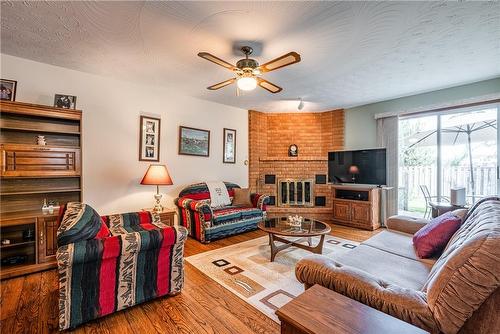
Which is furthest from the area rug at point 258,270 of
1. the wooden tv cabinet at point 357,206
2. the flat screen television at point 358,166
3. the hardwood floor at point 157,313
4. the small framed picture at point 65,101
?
the small framed picture at point 65,101

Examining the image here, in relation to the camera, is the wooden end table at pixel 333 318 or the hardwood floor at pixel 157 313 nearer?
the wooden end table at pixel 333 318

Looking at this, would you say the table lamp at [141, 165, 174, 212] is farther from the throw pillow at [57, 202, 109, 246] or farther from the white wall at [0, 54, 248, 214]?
the throw pillow at [57, 202, 109, 246]

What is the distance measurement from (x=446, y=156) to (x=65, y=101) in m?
6.06

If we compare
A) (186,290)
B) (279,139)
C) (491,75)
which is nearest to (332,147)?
(279,139)

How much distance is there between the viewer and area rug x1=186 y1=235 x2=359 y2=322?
6.81 ft

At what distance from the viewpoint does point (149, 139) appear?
3.84 meters

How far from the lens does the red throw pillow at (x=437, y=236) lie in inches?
70.9

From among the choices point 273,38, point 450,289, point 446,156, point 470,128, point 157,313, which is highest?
point 273,38

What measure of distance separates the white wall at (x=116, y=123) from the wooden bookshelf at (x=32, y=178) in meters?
0.27

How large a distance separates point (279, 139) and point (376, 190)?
7.77 feet

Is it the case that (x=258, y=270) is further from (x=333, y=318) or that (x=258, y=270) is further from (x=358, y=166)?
(x=358, y=166)

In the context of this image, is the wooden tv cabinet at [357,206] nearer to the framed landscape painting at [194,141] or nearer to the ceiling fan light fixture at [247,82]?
the framed landscape painting at [194,141]

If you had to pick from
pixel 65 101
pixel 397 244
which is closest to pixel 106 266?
pixel 65 101

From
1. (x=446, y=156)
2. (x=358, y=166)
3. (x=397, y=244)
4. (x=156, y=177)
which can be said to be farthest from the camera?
(x=358, y=166)
